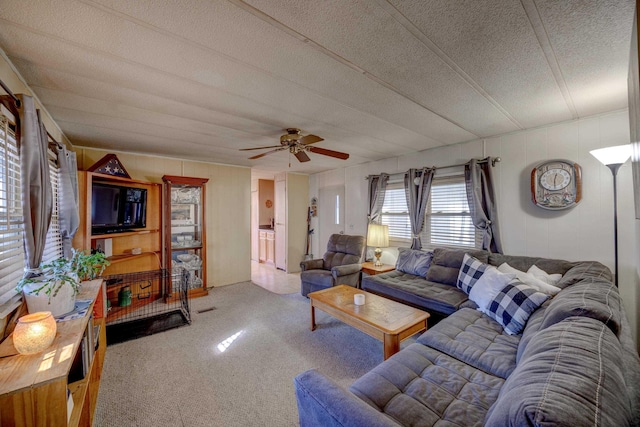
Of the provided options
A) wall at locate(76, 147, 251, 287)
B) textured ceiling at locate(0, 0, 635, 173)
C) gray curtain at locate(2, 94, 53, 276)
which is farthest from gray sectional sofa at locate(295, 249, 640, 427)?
wall at locate(76, 147, 251, 287)

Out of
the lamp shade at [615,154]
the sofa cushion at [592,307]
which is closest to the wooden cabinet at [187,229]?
the sofa cushion at [592,307]

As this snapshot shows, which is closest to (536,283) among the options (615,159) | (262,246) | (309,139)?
(615,159)

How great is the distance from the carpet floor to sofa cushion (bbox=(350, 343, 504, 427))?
2.30 feet

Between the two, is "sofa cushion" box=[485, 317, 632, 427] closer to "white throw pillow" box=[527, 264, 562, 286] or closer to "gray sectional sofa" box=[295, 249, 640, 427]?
"gray sectional sofa" box=[295, 249, 640, 427]

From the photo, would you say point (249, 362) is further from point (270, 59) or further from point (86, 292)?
point (270, 59)

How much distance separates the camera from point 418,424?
122 cm

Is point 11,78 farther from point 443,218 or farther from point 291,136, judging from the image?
point 443,218

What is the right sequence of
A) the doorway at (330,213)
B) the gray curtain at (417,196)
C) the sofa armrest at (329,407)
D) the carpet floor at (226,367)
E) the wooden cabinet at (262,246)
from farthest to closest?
the wooden cabinet at (262,246)
the doorway at (330,213)
the gray curtain at (417,196)
the carpet floor at (226,367)
the sofa armrest at (329,407)

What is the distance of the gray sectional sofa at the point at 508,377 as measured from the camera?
739mm

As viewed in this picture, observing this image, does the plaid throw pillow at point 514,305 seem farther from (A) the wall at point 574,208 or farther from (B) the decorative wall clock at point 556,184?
(B) the decorative wall clock at point 556,184

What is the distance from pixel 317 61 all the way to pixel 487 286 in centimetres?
249

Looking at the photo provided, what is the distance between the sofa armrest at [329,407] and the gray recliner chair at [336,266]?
262 cm

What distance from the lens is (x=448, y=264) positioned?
11.0ft

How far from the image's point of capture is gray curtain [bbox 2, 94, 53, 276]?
1618 millimetres
